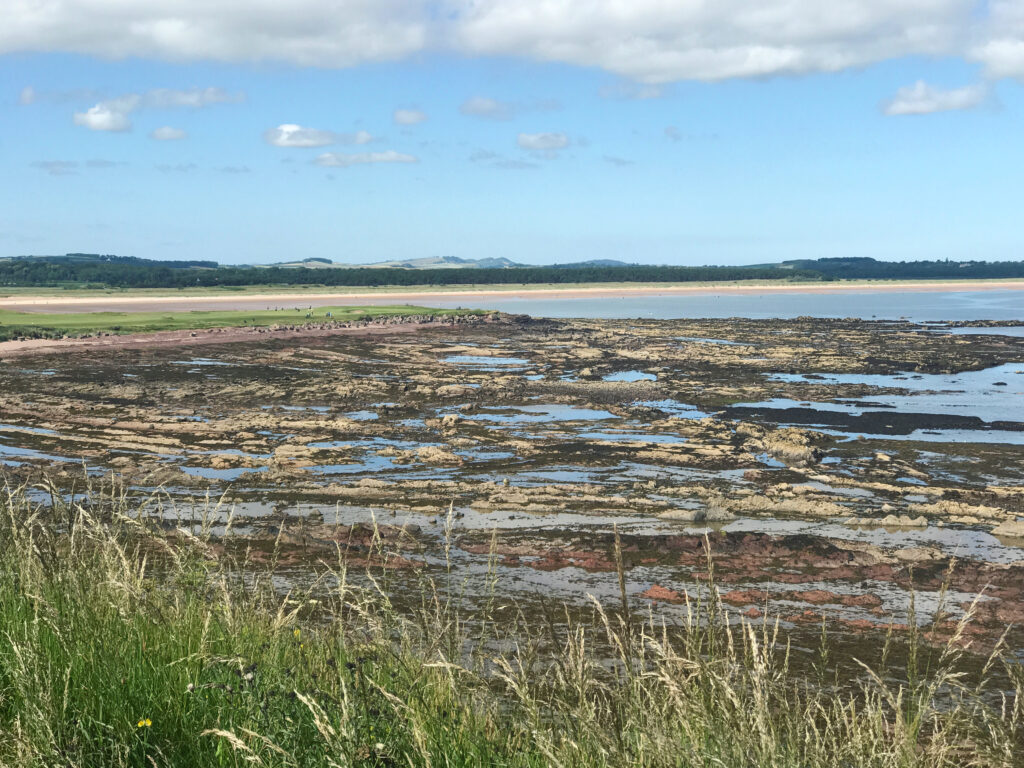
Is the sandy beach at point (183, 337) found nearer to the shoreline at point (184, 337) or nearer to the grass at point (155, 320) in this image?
the shoreline at point (184, 337)

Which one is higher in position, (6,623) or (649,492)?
(6,623)

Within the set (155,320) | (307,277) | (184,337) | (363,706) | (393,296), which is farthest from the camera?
(307,277)

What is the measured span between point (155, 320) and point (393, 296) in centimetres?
5644

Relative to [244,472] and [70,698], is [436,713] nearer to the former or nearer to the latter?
[70,698]

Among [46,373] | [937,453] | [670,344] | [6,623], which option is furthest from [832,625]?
[670,344]

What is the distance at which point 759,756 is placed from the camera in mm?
3340

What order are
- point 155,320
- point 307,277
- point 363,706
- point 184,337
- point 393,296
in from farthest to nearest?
point 307,277 < point 393,296 < point 155,320 < point 184,337 < point 363,706

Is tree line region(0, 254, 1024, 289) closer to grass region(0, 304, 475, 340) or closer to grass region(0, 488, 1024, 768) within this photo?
grass region(0, 304, 475, 340)

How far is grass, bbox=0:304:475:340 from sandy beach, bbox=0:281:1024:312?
12624mm

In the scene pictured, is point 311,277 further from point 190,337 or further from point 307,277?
point 190,337

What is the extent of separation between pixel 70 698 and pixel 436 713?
1.50 metres

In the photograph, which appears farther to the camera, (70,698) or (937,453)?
(937,453)

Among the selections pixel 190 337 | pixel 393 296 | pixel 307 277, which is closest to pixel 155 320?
pixel 190 337

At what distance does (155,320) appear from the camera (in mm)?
57094
